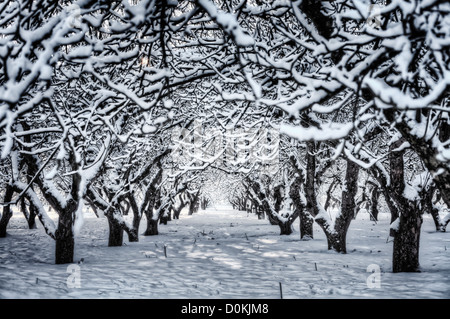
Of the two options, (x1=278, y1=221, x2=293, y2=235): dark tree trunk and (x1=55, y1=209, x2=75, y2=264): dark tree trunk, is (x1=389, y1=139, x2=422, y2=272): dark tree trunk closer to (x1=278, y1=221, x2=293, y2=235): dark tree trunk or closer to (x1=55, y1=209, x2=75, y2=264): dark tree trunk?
(x1=55, y1=209, x2=75, y2=264): dark tree trunk

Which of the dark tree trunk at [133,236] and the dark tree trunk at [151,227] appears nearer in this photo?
the dark tree trunk at [133,236]

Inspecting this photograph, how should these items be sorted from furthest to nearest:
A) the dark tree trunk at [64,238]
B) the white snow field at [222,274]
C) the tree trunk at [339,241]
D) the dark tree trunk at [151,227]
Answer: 1. the dark tree trunk at [151,227]
2. the tree trunk at [339,241]
3. the dark tree trunk at [64,238]
4. the white snow field at [222,274]

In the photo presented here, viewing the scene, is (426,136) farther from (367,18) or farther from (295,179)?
(295,179)

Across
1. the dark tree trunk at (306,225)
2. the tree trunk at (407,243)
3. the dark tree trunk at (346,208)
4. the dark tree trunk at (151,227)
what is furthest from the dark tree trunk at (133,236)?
the tree trunk at (407,243)

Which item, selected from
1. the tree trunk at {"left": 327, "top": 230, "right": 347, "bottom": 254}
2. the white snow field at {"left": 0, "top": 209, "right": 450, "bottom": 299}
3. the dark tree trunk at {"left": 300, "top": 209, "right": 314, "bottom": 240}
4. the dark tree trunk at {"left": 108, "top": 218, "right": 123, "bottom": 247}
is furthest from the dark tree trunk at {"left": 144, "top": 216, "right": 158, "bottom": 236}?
the tree trunk at {"left": 327, "top": 230, "right": 347, "bottom": 254}

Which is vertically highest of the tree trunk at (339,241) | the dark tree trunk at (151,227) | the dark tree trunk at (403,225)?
the dark tree trunk at (403,225)

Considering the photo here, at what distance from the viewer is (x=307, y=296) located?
4750mm

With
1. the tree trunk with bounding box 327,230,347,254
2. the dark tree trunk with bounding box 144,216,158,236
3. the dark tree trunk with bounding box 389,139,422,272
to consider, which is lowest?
the dark tree trunk with bounding box 144,216,158,236

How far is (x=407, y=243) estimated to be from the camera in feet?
19.5

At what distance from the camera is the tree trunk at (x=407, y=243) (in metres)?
5.85

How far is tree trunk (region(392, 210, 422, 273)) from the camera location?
5848 mm

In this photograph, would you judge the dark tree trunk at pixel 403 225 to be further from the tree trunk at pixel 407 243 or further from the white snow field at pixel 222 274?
the white snow field at pixel 222 274

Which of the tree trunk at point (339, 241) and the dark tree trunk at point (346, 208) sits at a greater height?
the dark tree trunk at point (346, 208)

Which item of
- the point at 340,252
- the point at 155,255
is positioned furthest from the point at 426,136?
the point at 155,255
